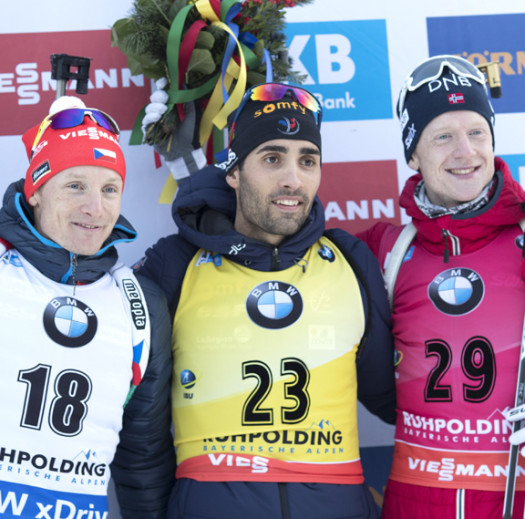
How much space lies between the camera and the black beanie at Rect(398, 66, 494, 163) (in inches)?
106

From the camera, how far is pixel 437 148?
2.71 m

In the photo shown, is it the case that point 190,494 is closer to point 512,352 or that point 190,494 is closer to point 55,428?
point 55,428

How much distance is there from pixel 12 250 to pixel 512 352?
172 cm

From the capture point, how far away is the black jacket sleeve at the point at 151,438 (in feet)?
8.18

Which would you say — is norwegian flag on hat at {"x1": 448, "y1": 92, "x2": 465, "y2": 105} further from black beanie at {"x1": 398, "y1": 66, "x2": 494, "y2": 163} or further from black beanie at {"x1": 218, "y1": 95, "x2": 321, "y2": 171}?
black beanie at {"x1": 218, "y1": 95, "x2": 321, "y2": 171}

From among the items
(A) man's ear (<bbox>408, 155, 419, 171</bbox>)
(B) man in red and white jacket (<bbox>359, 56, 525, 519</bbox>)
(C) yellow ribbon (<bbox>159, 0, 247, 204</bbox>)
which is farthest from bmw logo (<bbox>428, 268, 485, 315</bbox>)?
(C) yellow ribbon (<bbox>159, 0, 247, 204</bbox>)

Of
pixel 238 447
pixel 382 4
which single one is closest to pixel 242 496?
pixel 238 447

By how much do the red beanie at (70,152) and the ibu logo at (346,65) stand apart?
1.44 m

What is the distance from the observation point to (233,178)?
285 cm

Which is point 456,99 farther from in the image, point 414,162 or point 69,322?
point 69,322

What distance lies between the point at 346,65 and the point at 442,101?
1.02m

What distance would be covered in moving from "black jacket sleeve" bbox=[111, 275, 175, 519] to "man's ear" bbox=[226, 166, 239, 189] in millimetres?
552

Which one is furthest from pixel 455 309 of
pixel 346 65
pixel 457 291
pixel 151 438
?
pixel 346 65

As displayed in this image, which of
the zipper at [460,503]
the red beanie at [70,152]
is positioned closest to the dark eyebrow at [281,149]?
the red beanie at [70,152]
